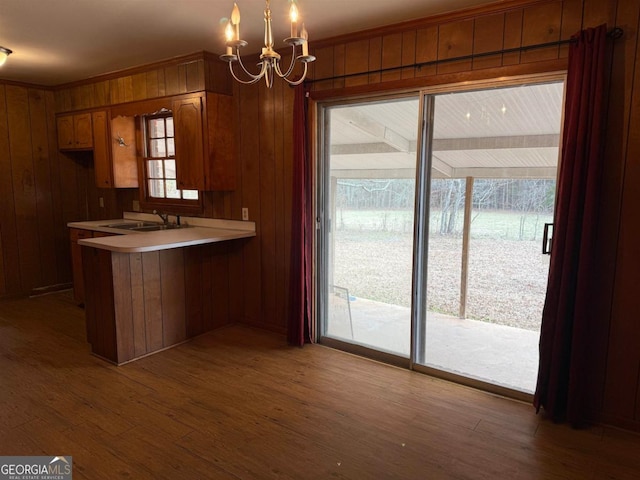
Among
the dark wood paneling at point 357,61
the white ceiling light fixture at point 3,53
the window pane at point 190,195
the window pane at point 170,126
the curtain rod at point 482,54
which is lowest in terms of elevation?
the window pane at point 190,195

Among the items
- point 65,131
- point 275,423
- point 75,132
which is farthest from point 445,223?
point 65,131

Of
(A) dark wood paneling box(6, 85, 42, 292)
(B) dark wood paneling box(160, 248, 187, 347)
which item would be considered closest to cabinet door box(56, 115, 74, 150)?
(A) dark wood paneling box(6, 85, 42, 292)

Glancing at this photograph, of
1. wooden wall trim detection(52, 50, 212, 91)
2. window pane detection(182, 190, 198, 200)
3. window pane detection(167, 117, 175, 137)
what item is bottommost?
window pane detection(182, 190, 198, 200)

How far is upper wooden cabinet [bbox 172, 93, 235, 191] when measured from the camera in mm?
3742

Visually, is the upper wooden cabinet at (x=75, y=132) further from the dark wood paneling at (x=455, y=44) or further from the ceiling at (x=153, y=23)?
the dark wood paneling at (x=455, y=44)

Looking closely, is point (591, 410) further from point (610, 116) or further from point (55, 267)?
point (55, 267)

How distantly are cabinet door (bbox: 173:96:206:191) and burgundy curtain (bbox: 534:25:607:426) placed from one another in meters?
2.78

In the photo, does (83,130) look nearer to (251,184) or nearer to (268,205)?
(251,184)

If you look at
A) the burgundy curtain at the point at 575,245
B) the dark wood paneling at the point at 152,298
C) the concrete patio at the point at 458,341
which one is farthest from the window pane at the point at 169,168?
the burgundy curtain at the point at 575,245

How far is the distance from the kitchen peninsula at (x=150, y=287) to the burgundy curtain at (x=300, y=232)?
630mm

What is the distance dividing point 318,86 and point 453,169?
49.0 inches

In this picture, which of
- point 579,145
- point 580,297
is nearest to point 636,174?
point 579,145

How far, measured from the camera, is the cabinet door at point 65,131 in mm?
5031

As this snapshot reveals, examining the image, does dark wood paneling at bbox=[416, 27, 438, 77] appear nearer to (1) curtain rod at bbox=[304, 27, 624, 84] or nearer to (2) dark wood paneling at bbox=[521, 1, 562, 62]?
(1) curtain rod at bbox=[304, 27, 624, 84]
